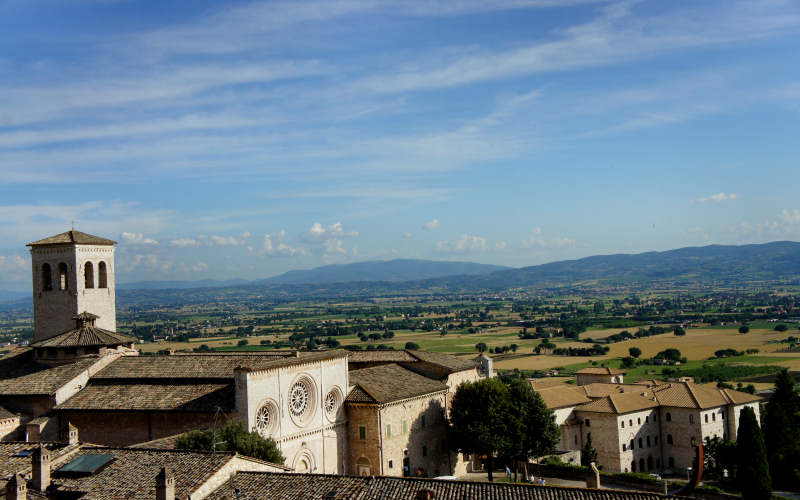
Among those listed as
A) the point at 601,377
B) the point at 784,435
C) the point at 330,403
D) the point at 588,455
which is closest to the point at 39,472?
the point at 330,403

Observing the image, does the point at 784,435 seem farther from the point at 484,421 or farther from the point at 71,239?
the point at 71,239

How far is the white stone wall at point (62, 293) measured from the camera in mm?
45844

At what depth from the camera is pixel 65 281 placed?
46.4 meters

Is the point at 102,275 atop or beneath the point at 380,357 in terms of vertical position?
atop

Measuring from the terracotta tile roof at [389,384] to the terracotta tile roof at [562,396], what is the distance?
45.8ft

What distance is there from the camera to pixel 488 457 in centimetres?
4706

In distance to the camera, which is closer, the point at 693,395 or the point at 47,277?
the point at 47,277

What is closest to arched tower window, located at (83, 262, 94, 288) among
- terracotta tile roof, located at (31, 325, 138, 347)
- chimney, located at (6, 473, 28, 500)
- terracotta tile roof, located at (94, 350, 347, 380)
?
terracotta tile roof, located at (31, 325, 138, 347)

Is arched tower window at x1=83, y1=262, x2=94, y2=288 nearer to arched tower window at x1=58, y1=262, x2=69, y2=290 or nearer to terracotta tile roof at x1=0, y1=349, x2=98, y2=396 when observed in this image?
arched tower window at x1=58, y1=262, x2=69, y2=290

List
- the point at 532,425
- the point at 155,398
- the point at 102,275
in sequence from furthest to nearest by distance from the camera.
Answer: the point at 532,425 → the point at 102,275 → the point at 155,398

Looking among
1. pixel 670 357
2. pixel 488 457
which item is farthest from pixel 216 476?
pixel 670 357

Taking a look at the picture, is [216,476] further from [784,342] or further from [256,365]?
[784,342]

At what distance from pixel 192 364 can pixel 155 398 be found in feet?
9.83

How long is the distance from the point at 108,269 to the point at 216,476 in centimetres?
2486
